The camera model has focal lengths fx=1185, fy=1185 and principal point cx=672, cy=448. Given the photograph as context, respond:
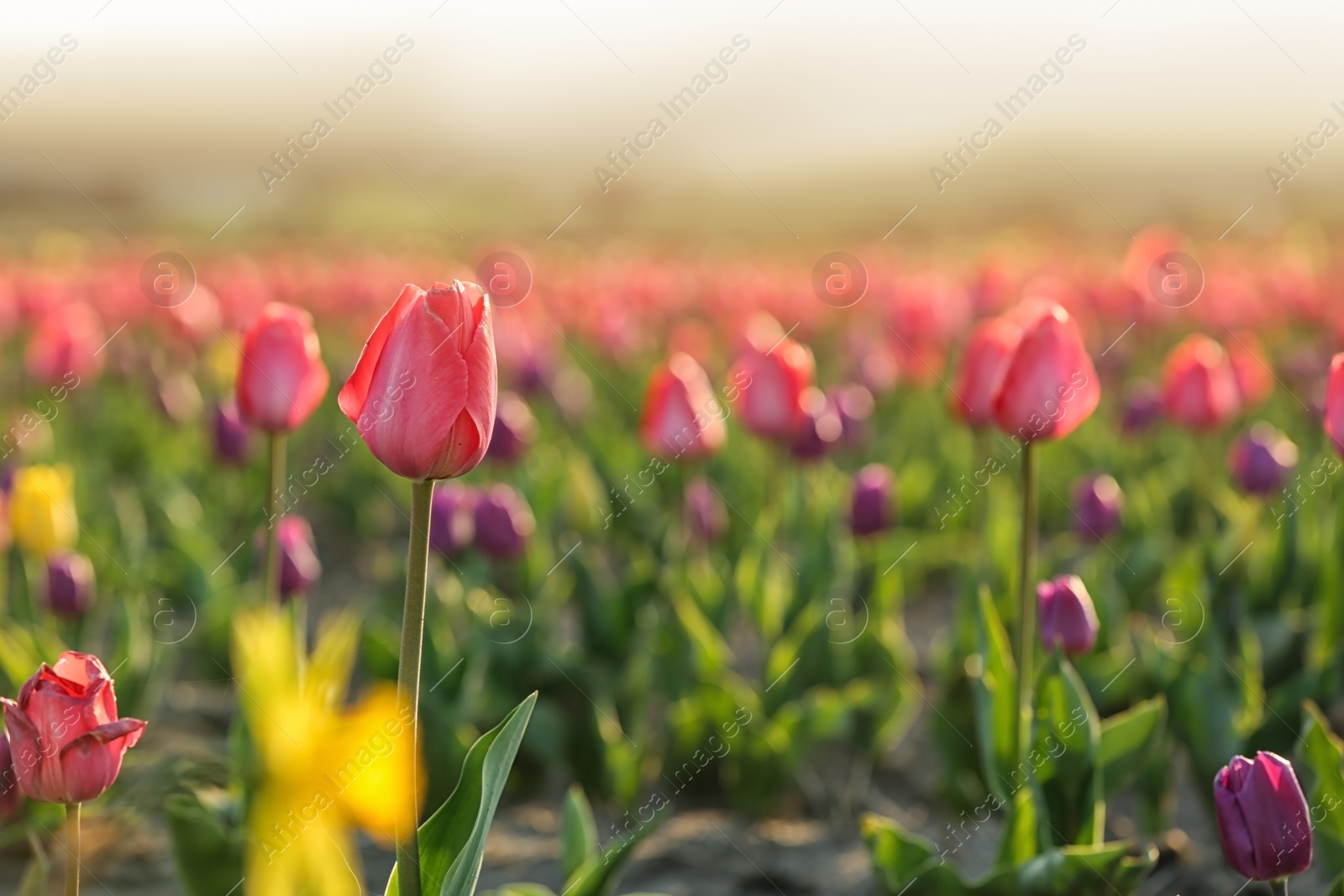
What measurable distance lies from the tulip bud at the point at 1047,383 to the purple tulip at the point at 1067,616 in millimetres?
268

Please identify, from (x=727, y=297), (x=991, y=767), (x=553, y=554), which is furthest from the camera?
(x=727, y=297)

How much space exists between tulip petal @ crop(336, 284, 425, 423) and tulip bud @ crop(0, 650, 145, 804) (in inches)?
15.8

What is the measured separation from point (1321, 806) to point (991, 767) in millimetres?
510

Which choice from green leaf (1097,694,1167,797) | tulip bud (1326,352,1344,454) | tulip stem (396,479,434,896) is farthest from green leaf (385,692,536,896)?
tulip bud (1326,352,1344,454)

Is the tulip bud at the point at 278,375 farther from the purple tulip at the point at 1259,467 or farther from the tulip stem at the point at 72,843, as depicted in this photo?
the purple tulip at the point at 1259,467

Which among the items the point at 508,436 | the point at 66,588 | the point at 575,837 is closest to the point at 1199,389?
the point at 508,436

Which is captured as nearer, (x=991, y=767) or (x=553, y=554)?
(x=991, y=767)

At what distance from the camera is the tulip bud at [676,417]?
3.28 meters

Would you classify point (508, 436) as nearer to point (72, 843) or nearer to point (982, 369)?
point (982, 369)

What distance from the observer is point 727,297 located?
710cm

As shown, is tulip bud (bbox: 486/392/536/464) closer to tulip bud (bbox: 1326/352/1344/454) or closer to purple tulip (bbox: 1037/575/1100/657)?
purple tulip (bbox: 1037/575/1100/657)

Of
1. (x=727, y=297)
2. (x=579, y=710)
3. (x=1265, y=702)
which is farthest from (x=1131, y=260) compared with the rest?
(x=579, y=710)

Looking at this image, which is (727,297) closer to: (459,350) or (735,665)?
(735,665)

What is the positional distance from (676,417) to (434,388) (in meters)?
2.02
